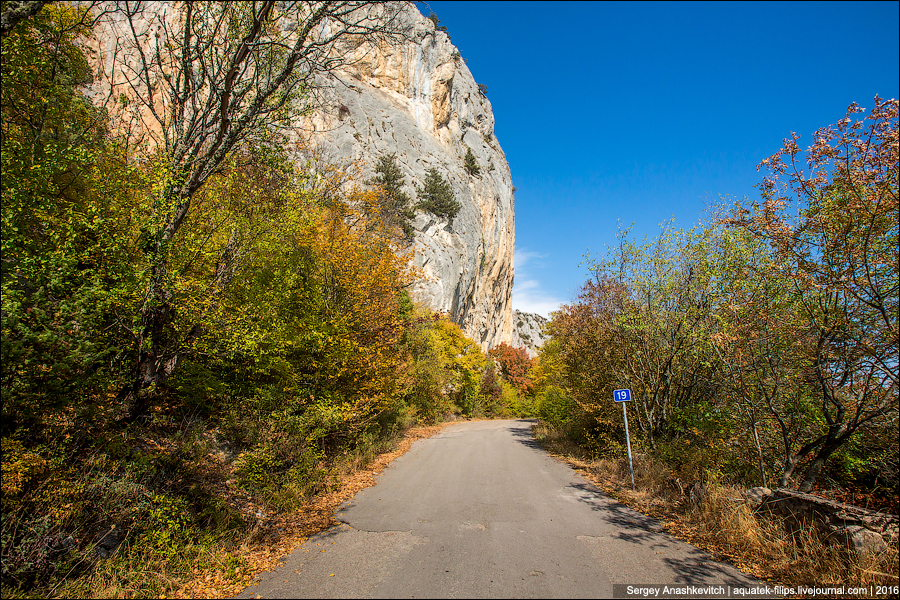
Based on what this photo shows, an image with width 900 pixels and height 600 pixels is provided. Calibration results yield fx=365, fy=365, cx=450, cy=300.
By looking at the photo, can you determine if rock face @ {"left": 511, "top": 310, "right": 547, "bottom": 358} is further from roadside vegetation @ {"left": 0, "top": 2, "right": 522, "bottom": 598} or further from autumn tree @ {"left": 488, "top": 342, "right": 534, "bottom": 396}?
roadside vegetation @ {"left": 0, "top": 2, "right": 522, "bottom": 598}

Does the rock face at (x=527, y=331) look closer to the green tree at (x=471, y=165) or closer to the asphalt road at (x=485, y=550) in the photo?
the green tree at (x=471, y=165)

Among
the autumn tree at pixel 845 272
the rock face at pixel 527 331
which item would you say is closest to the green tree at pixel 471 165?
the autumn tree at pixel 845 272

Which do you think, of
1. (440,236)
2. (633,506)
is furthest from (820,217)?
(440,236)

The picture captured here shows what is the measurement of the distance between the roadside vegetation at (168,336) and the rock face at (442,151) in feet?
67.1

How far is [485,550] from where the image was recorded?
16.2 feet

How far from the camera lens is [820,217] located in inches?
201

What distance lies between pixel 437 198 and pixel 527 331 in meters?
64.2

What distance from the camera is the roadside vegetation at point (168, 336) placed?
150 inches

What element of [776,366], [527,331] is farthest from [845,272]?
[527,331]

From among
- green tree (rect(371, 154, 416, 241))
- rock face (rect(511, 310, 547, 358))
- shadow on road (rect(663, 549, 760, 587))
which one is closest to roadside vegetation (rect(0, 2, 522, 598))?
shadow on road (rect(663, 549, 760, 587))

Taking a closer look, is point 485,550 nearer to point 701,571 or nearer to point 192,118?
point 701,571

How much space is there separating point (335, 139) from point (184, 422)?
3215 cm

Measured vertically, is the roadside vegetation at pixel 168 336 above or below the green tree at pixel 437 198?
below

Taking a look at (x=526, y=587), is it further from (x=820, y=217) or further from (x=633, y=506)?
(x=820, y=217)
